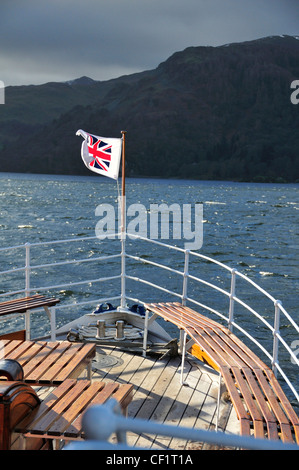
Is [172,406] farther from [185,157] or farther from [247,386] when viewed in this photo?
[185,157]

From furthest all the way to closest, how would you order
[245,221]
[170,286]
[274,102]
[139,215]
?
[274,102] → [139,215] → [245,221] → [170,286]

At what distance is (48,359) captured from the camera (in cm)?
513

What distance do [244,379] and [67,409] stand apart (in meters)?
1.83

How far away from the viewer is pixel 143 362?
269 inches

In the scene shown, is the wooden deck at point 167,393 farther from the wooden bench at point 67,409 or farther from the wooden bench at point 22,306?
the wooden bench at point 22,306

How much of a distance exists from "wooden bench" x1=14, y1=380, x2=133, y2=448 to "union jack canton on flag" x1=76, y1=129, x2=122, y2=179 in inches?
151

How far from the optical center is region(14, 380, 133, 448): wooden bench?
3804mm

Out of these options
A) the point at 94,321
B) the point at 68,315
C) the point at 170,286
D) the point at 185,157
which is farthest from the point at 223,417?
the point at 185,157

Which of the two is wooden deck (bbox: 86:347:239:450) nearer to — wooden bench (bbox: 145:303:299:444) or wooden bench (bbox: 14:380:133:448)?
wooden bench (bbox: 145:303:299:444)

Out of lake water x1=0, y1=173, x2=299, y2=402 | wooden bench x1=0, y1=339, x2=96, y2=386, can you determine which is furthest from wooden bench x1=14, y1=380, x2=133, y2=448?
lake water x1=0, y1=173, x2=299, y2=402

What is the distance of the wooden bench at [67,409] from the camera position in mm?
3804

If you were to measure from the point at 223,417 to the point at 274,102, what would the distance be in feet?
588

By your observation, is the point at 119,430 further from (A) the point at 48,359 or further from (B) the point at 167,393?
(B) the point at 167,393

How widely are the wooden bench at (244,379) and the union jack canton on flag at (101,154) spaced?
205 centimetres
